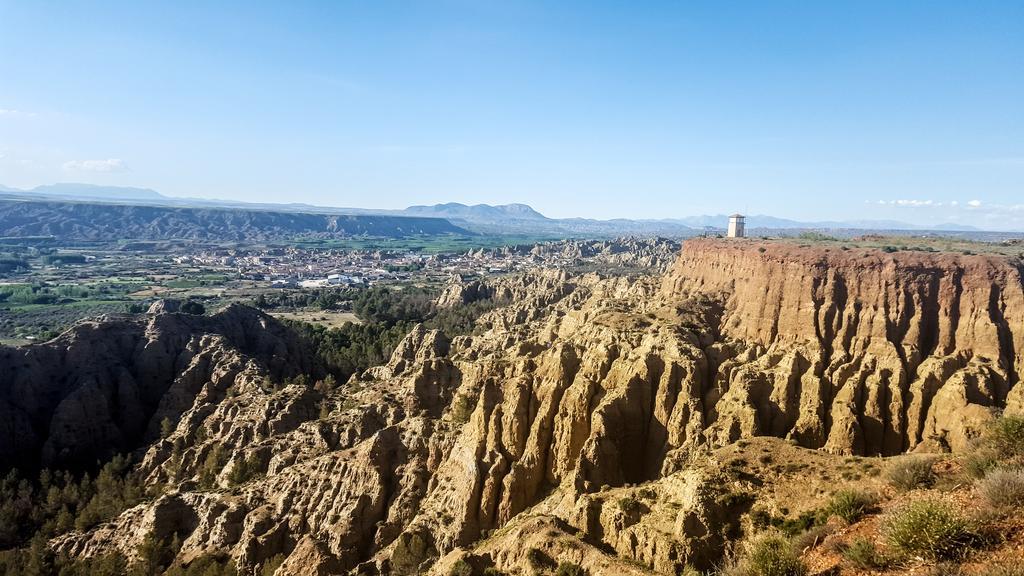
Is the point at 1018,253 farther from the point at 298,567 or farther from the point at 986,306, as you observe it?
the point at 298,567

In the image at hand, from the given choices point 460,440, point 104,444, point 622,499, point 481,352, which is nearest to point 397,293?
point 481,352

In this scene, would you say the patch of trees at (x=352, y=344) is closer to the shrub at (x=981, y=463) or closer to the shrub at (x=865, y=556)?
the shrub at (x=981, y=463)

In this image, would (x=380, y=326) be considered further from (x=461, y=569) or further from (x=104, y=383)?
(x=461, y=569)

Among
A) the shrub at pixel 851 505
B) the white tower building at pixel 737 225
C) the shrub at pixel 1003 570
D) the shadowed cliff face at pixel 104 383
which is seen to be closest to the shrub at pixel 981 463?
the shrub at pixel 851 505

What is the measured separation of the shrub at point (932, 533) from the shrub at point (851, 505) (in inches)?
163

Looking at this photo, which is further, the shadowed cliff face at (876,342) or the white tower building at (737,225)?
the white tower building at (737,225)

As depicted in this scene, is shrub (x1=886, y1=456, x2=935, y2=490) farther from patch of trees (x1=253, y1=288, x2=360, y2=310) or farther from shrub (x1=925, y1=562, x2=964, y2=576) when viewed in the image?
patch of trees (x1=253, y1=288, x2=360, y2=310)

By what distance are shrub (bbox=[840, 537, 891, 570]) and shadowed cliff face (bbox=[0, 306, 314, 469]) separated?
2188 inches

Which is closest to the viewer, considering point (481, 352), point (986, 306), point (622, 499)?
point (622, 499)

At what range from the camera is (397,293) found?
494 ft

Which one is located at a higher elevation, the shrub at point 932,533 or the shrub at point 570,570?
the shrub at point 932,533

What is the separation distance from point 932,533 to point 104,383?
68.5 m

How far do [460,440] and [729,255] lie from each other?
37625 mm

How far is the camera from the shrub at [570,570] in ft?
65.8
